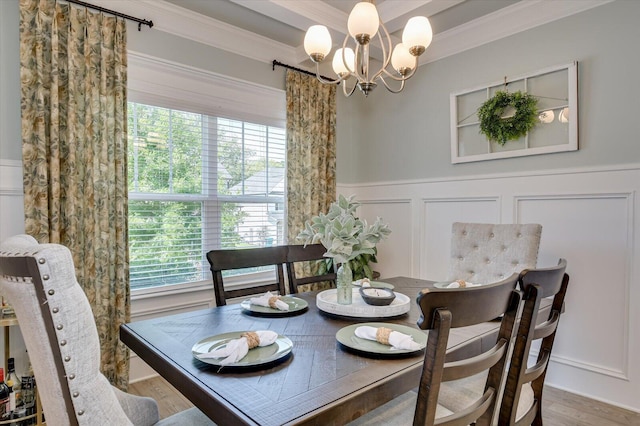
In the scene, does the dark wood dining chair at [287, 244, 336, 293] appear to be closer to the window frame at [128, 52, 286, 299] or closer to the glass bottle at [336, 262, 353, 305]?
the glass bottle at [336, 262, 353, 305]

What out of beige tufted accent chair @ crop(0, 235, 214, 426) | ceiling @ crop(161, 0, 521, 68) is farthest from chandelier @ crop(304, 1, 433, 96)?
beige tufted accent chair @ crop(0, 235, 214, 426)

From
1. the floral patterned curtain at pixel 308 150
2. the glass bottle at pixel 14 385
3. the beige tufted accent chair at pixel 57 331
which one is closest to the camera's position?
the beige tufted accent chair at pixel 57 331

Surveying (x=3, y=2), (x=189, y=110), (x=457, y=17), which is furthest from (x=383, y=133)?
(x=3, y=2)

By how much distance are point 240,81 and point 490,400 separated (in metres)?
2.97

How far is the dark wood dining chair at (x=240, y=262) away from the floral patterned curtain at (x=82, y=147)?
942 mm

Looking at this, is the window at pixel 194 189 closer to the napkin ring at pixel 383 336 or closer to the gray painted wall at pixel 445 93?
the gray painted wall at pixel 445 93

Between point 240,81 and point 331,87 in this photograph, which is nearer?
point 240,81

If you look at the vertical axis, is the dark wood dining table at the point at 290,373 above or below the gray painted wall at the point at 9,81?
below

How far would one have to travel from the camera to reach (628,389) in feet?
7.58

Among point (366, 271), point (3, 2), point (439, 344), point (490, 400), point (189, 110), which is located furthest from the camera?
point (366, 271)

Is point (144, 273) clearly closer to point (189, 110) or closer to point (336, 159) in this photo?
point (189, 110)

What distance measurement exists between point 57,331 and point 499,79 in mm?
3233

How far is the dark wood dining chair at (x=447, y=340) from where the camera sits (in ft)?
2.73

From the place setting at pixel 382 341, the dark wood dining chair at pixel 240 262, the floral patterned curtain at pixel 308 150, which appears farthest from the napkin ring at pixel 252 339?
the floral patterned curtain at pixel 308 150
